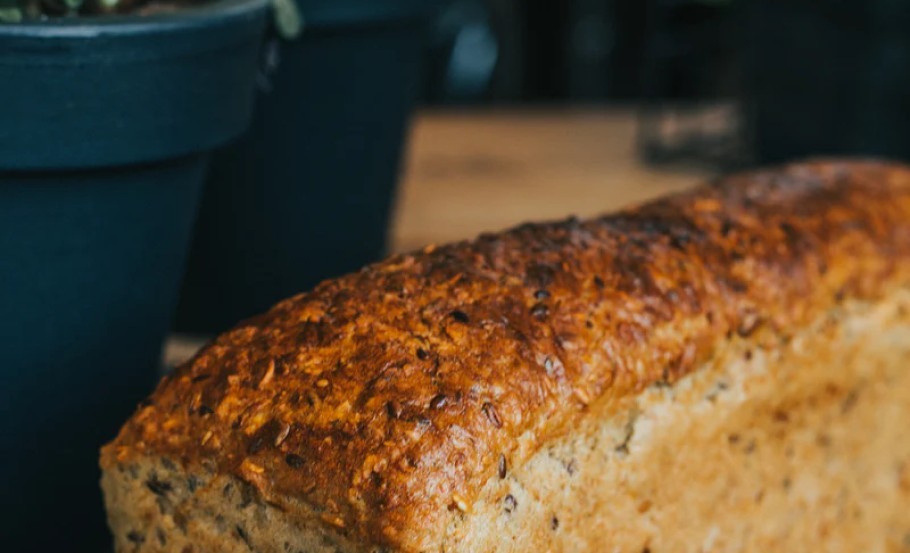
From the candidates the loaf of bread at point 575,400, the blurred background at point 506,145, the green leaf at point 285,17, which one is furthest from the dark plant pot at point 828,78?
the green leaf at point 285,17

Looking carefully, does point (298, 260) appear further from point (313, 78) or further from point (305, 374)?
point (305, 374)

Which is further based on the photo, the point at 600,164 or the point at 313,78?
the point at 600,164

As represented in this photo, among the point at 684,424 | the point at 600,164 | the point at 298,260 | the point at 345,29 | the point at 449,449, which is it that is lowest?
the point at 600,164

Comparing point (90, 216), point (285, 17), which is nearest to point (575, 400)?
point (90, 216)

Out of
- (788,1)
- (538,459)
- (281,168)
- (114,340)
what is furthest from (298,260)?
(788,1)

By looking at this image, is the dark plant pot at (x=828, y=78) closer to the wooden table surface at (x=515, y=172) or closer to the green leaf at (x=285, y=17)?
the wooden table surface at (x=515, y=172)
